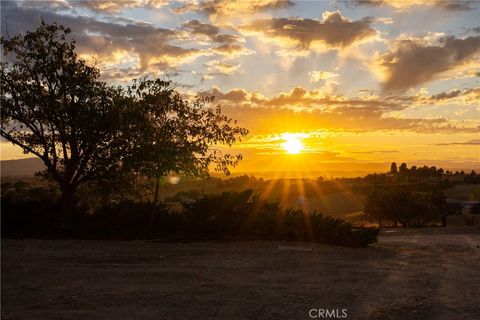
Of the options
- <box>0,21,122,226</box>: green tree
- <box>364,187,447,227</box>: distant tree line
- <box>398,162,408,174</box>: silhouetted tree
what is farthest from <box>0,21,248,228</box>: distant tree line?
<box>398,162,408,174</box>: silhouetted tree

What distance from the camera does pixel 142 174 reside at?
1884 centimetres

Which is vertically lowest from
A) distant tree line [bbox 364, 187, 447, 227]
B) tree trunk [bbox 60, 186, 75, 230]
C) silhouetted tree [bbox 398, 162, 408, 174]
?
distant tree line [bbox 364, 187, 447, 227]

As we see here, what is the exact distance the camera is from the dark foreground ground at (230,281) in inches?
315

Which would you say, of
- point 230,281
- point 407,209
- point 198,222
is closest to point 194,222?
point 198,222

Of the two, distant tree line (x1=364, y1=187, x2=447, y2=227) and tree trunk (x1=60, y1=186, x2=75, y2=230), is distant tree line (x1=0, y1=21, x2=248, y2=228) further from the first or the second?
distant tree line (x1=364, y1=187, x2=447, y2=227)

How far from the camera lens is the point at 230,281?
10.2m

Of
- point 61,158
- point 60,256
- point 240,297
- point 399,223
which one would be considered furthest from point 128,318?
point 399,223

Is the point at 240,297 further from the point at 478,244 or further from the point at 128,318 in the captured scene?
the point at 478,244

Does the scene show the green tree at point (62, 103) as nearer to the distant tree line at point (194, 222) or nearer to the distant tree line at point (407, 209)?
the distant tree line at point (194, 222)

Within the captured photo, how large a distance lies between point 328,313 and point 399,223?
34.7 meters

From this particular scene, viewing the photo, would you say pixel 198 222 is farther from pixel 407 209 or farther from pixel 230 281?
pixel 407 209

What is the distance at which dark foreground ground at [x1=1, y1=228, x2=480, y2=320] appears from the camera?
800 centimetres

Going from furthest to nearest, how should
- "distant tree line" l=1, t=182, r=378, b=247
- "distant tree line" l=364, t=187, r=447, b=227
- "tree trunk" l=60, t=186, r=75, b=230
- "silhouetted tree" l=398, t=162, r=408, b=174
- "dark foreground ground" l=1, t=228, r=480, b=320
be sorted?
1. "silhouetted tree" l=398, t=162, r=408, b=174
2. "distant tree line" l=364, t=187, r=447, b=227
3. "tree trunk" l=60, t=186, r=75, b=230
4. "distant tree line" l=1, t=182, r=378, b=247
5. "dark foreground ground" l=1, t=228, r=480, b=320

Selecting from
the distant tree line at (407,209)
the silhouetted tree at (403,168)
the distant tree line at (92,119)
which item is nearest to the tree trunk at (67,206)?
the distant tree line at (92,119)
